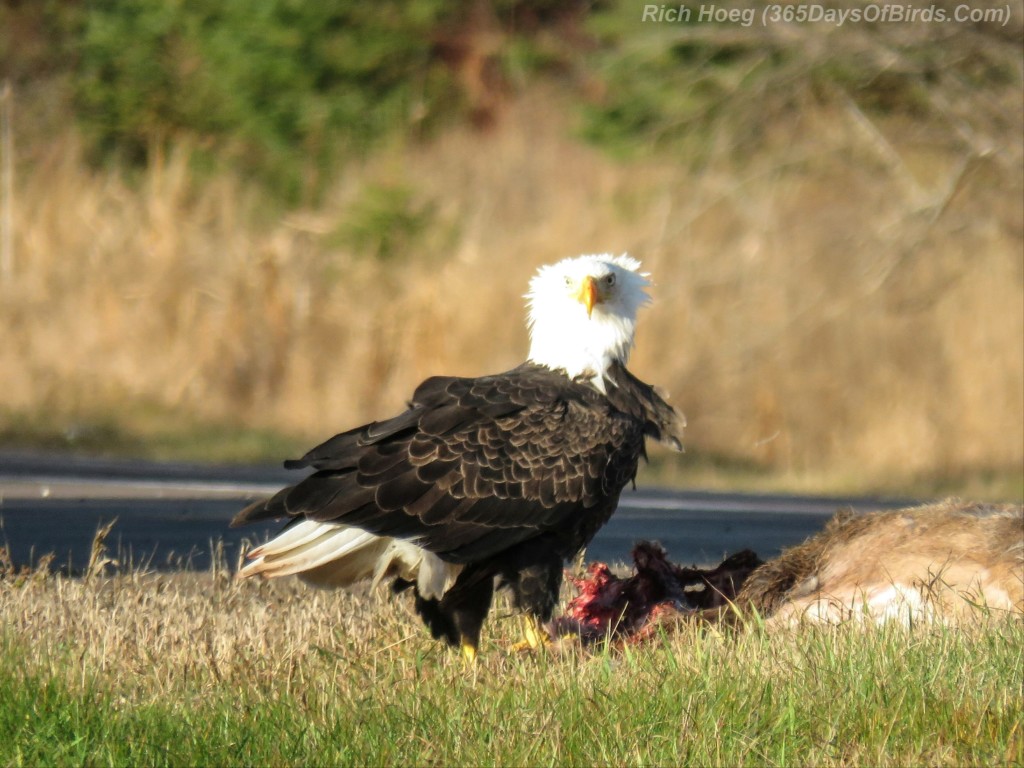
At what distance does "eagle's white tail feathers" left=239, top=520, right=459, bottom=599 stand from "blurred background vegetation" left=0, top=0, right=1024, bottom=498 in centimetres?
795

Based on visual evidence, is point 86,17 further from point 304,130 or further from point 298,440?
point 298,440

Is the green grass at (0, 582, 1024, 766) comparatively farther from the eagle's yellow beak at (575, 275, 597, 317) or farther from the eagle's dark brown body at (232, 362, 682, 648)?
the eagle's yellow beak at (575, 275, 597, 317)

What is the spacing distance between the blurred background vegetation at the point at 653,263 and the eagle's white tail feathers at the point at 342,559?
26.1ft

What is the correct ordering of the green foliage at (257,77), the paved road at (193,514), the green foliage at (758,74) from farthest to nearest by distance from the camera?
1. the green foliage at (257,77)
2. the green foliage at (758,74)
3. the paved road at (193,514)

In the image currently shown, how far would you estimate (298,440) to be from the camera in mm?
14719

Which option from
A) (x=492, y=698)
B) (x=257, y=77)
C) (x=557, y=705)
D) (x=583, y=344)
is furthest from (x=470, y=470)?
(x=257, y=77)

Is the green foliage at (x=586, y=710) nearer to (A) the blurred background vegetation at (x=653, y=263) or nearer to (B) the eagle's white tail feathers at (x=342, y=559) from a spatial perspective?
(B) the eagle's white tail feathers at (x=342, y=559)

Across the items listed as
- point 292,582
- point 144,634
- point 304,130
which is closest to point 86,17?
point 304,130

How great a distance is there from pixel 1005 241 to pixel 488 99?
28.5 ft

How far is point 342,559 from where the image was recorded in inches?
219

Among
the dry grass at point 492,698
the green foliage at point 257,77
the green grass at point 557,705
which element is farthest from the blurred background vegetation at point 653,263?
the green grass at point 557,705

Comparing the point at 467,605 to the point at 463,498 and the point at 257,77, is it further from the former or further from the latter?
the point at 257,77

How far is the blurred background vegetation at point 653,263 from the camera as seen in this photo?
1527 cm

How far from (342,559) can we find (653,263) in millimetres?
11209
